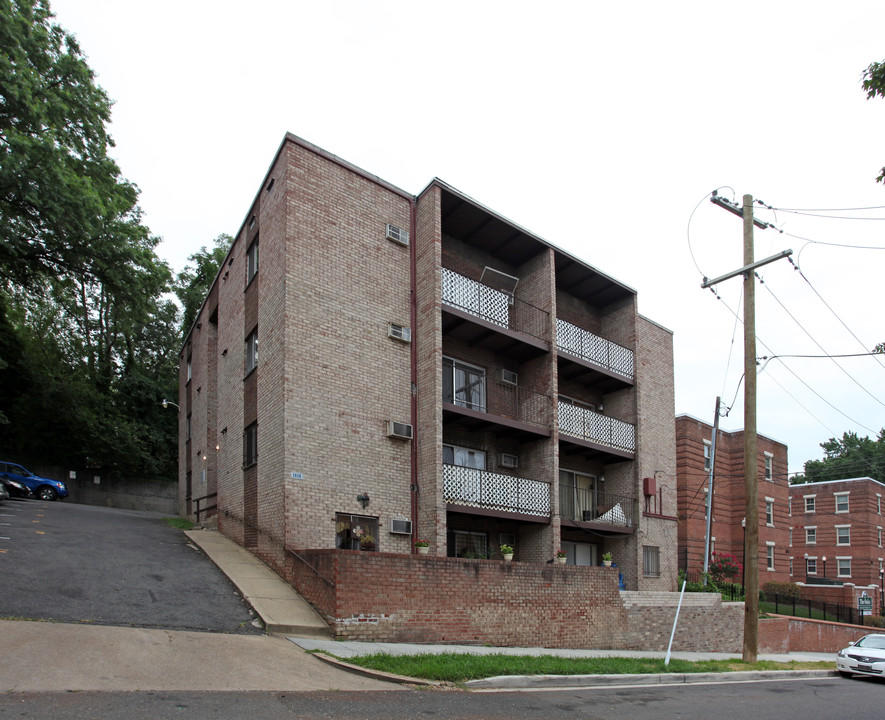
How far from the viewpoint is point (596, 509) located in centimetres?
2434

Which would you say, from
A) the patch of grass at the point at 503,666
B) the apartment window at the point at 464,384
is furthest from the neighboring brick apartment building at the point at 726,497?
the patch of grass at the point at 503,666

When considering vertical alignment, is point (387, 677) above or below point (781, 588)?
above

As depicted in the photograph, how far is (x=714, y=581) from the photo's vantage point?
28.5 meters

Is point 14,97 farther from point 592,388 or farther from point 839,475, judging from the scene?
point 839,475

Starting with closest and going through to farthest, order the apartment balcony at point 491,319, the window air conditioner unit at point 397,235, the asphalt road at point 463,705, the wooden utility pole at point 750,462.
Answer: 1. the asphalt road at point 463,705
2. the wooden utility pole at point 750,462
3. the window air conditioner unit at point 397,235
4. the apartment balcony at point 491,319

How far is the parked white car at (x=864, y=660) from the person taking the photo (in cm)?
1748

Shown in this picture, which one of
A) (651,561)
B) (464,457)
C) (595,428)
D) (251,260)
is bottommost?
(651,561)

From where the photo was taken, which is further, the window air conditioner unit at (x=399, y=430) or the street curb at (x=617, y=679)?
the window air conditioner unit at (x=399, y=430)

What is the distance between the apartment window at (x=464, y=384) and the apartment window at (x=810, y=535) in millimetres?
40293

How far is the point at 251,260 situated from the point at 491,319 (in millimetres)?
7349

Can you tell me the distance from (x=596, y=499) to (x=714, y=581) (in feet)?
25.9

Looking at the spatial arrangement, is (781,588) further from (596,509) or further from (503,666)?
(503,666)

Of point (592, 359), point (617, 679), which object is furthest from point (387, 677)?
point (592, 359)

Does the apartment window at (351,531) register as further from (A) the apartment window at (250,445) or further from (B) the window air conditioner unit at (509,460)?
(B) the window air conditioner unit at (509,460)
